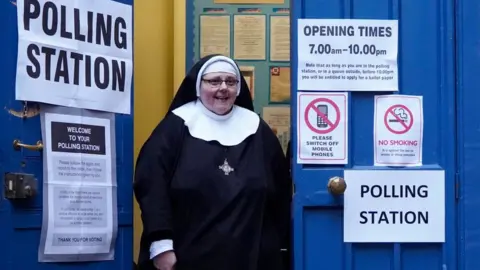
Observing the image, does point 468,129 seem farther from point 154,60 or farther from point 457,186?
point 154,60

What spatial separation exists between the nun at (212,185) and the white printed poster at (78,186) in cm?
23

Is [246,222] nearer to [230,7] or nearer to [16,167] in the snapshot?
[16,167]

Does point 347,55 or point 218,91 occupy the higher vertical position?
point 347,55

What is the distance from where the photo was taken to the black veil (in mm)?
4242

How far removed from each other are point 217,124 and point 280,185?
43 centimetres

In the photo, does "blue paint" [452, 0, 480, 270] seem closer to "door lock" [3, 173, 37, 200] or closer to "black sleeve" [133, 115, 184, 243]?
"black sleeve" [133, 115, 184, 243]

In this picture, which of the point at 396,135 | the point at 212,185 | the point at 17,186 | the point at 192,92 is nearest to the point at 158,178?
the point at 212,185

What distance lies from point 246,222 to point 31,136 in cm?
106

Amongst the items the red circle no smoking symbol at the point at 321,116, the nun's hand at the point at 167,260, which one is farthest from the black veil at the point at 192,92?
the nun's hand at the point at 167,260

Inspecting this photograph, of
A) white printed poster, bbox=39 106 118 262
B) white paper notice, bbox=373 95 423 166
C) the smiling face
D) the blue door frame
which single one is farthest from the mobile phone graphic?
white printed poster, bbox=39 106 118 262

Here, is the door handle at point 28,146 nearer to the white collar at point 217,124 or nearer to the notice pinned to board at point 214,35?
the white collar at point 217,124

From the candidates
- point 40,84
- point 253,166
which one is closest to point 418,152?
point 253,166

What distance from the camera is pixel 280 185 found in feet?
14.0

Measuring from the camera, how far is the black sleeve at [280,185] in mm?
4238
